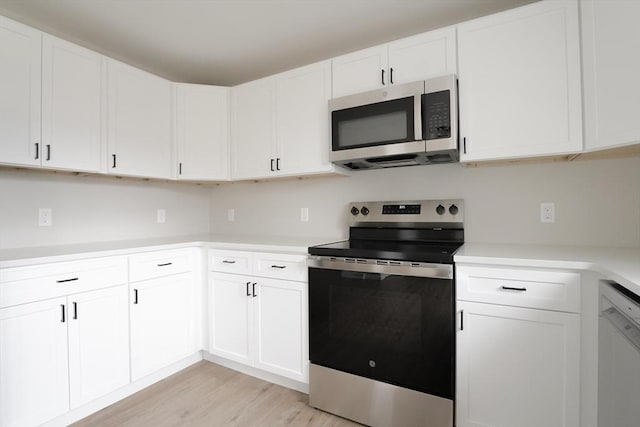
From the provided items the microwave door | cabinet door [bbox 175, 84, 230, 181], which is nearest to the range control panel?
the microwave door

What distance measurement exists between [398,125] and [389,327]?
3.77 ft

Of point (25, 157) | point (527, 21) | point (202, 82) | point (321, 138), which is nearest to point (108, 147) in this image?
point (25, 157)

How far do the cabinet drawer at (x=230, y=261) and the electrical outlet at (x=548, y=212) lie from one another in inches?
73.7

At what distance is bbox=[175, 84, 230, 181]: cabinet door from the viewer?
2.56 meters

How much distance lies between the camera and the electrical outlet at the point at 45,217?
2.04 meters

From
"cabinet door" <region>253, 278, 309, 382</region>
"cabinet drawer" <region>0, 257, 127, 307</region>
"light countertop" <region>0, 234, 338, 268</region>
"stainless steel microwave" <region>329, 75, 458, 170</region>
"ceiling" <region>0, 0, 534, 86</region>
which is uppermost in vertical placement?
"ceiling" <region>0, 0, 534, 86</region>

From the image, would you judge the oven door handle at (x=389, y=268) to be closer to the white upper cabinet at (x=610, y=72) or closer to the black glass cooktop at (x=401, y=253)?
the black glass cooktop at (x=401, y=253)

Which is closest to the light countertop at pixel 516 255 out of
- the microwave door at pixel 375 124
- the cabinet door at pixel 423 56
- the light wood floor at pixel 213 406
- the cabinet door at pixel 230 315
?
the cabinet door at pixel 230 315

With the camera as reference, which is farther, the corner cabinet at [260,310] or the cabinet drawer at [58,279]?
the corner cabinet at [260,310]

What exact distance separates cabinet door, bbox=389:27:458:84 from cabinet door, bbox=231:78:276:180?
3.13 feet

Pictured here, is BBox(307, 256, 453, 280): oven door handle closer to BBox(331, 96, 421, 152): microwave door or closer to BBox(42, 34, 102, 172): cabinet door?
BBox(331, 96, 421, 152): microwave door

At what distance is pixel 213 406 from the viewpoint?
192 cm

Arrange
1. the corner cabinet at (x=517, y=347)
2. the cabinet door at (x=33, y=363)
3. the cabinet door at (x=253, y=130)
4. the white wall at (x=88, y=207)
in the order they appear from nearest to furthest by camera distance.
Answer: the corner cabinet at (x=517, y=347), the cabinet door at (x=33, y=363), the white wall at (x=88, y=207), the cabinet door at (x=253, y=130)

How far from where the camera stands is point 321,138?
218 cm
